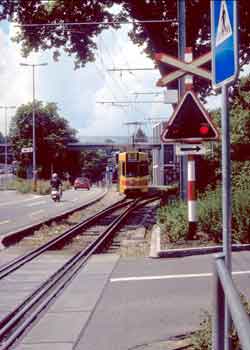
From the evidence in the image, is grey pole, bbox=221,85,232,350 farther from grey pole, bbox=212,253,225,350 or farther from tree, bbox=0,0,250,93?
tree, bbox=0,0,250,93

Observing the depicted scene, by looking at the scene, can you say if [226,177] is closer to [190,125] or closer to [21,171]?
[190,125]

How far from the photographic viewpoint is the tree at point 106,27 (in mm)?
30312

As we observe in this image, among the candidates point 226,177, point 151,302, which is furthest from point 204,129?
point 226,177

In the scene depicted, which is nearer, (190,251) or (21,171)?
(190,251)

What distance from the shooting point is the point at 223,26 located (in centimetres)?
411

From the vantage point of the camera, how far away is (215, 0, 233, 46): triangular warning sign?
400cm

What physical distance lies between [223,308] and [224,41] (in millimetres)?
1410

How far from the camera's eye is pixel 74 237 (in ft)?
70.6

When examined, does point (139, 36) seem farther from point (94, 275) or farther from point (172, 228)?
point (94, 275)

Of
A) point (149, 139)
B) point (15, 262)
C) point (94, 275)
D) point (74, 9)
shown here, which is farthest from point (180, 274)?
point (149, 139)

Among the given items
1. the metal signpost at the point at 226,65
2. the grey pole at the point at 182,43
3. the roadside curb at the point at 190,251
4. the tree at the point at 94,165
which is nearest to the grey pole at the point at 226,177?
the metal signpost at the point at 226,65

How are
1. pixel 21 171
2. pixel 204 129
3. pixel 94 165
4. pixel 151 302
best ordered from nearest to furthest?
pixel 151 302 < pixel 204 129 < pixel 21 171 < pixel 94 165

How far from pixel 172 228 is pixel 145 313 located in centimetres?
736

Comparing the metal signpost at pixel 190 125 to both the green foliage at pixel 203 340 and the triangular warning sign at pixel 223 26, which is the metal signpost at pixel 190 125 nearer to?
the green foliage at pixel 203 340
